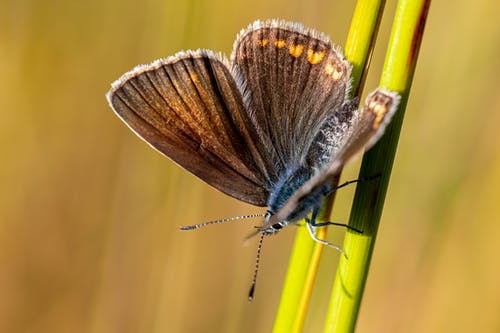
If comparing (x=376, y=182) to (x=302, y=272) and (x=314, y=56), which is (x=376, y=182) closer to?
(x=302, y=272)

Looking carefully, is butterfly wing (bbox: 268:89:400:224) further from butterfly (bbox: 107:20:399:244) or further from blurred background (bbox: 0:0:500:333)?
blurred background (bbox: 0:0:500:333)

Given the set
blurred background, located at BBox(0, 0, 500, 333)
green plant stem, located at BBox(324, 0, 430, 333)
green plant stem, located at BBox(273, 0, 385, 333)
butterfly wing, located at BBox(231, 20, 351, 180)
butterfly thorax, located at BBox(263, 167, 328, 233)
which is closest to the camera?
green plant stem, located at BBox(324, 0, 430, 333)

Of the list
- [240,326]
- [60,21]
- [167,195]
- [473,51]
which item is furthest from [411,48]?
[60,21]

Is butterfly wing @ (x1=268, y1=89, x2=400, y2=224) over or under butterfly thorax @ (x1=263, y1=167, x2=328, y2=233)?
over

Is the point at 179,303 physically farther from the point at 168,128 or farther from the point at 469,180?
the point at 469,180

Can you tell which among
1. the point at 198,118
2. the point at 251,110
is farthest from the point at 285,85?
the point at 198,118

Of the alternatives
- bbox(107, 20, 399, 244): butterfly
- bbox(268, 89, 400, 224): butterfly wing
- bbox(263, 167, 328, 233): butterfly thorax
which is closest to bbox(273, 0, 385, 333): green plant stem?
bbox(268, 89, 400, 224): butterfly wing

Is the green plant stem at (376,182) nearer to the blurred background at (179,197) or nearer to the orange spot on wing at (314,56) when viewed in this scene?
the orange spot on wing at (314,56)
